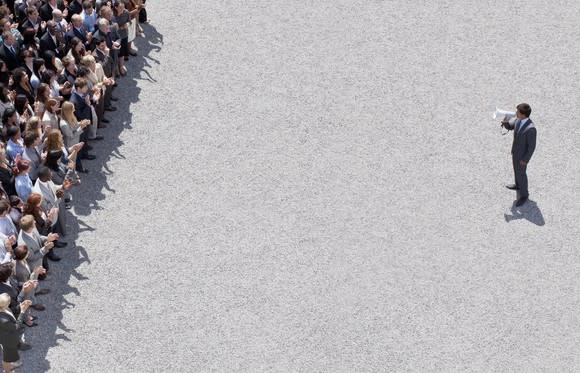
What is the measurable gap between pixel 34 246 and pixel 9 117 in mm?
2937

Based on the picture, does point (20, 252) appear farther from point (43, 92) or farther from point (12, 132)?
point (43, 92)

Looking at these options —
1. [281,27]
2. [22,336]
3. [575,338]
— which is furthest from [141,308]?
[281,27]

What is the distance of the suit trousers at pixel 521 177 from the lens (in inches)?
722

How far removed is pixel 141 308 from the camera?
15945 millimetres

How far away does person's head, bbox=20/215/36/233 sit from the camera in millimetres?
14703

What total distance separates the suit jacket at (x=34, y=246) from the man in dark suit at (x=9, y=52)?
195 inches

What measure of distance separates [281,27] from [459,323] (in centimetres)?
959

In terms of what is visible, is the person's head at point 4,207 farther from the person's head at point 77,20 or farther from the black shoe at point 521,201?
the black shoe at point 521,201

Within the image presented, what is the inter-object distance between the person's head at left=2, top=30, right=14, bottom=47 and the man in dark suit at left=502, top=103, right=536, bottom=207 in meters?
9.71

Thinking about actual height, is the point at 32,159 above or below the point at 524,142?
below

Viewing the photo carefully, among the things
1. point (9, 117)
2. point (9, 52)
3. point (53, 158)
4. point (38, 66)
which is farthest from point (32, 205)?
point (9, 52)

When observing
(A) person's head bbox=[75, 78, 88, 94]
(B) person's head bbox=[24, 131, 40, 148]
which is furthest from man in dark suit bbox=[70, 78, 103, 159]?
(B) person's head bbox=[24, 131, 40, 148]

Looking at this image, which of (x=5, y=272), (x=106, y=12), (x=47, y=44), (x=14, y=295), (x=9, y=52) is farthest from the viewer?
(x=106, y=12)

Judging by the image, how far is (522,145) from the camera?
18219mm
